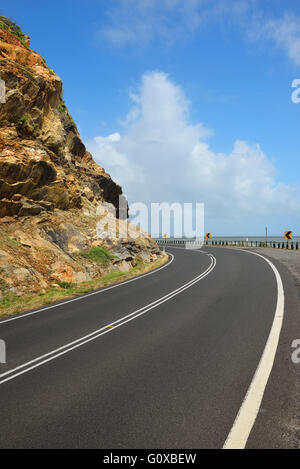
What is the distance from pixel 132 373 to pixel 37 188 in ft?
55.0

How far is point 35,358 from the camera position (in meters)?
6.48

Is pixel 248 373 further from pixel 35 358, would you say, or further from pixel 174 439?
pixel 35 358

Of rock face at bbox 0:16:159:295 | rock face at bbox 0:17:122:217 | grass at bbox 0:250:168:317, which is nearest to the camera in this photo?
grass at bbox 0:250:168:317

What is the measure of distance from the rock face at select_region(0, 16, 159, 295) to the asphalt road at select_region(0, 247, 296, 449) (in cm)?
682

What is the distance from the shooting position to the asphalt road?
12.5 ft

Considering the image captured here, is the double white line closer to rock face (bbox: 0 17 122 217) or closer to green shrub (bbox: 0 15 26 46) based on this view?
rock face (bbox: 0 17 122 217)

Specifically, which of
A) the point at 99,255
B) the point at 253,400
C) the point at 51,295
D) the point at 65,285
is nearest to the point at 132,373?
the point at 253,400

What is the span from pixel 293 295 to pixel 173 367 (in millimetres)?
7490

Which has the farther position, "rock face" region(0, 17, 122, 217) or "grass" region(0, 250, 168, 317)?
"rock face" region(0, 17, 122, 217)

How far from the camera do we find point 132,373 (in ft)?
18.1

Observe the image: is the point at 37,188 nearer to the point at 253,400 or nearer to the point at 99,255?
the point at 99,255

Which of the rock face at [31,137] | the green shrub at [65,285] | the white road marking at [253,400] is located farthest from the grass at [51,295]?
the white road marking at [253,400]

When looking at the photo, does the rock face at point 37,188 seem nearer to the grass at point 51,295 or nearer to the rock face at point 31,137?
the rock face at point 31,137

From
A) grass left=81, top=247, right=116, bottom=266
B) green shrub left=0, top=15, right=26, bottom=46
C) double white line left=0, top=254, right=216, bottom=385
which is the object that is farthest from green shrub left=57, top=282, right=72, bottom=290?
green shrub left=0, top=15, right=26, bottom=46
